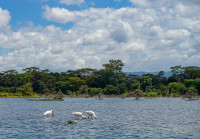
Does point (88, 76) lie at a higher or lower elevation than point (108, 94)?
higher

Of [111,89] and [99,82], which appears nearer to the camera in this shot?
[111,89]

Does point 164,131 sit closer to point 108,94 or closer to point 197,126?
point 197,126

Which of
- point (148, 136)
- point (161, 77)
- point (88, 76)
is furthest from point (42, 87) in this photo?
point (148, 136)

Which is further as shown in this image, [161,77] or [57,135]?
[161,77]

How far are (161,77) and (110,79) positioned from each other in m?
34.4

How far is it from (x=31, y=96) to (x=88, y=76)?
35500mm

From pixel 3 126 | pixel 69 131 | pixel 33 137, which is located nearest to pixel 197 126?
pixel 69 131

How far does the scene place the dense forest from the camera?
126887mm

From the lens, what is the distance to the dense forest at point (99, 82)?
127m

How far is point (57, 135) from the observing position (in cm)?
2256

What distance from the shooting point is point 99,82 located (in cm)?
14075

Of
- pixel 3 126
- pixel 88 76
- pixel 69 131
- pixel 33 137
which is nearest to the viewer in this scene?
pixel 33 137

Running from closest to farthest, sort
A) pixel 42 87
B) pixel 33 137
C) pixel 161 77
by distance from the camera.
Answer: pixel 33 137 → pixel 42 87 → pixel 161 77

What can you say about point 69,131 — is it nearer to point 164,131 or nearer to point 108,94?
point 164,131
